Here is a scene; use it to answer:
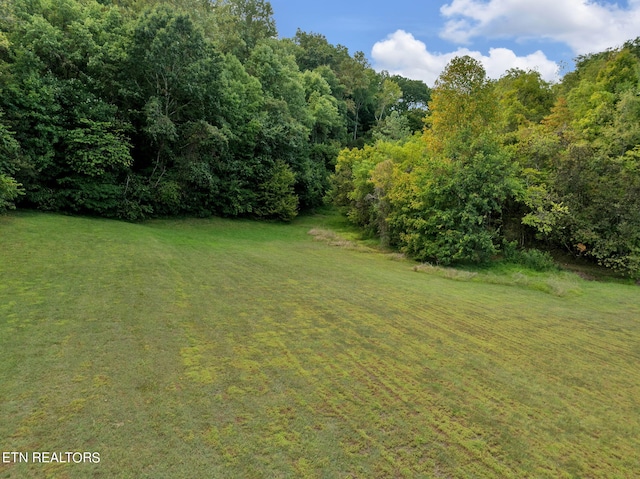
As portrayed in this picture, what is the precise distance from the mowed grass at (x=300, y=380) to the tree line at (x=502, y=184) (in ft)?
A: 23.4

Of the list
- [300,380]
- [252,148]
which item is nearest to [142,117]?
[252,148]

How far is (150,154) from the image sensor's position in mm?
23031

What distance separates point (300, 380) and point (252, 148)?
78.5 ft

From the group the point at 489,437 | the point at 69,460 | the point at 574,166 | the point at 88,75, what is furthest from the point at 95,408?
the point at 88,75

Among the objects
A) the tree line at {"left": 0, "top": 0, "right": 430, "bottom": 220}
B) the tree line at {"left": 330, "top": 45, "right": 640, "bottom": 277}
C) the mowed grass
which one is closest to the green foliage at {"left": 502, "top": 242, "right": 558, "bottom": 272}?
the tree line at {"left": 330, "top": 45, "right": 640, "bottom": 277}

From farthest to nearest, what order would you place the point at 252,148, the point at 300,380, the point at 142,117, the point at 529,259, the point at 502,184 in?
the point at 252,148 < the point at 142,117 < the point at 529,259 < the point at 502,184 < the point at 300,380

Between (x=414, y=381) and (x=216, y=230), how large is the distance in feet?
62.9

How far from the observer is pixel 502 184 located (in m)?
15.0

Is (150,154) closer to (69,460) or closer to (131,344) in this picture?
(131,344)

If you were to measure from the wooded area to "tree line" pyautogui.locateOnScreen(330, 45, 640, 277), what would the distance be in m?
0.07

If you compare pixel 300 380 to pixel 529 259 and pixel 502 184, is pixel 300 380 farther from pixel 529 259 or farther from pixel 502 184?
pixel 529 259

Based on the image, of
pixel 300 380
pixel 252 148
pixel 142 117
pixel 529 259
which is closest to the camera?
pixel 300 380

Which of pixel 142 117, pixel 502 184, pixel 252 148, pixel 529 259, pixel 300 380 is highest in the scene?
pixel 142 117

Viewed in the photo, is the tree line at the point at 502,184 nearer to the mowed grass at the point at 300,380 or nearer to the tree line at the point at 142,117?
the mowed grass at the point at 300,380
